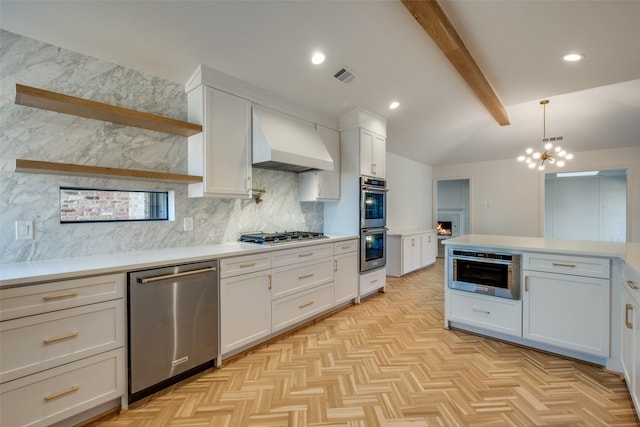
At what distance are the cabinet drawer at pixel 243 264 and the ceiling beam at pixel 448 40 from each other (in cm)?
241

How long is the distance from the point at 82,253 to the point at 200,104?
1.51m

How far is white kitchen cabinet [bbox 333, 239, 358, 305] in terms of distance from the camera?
3.50 m

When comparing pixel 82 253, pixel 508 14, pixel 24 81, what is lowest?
pixel 82 253

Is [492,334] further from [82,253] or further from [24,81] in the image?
[24,81]

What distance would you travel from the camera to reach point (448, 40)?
2.62m

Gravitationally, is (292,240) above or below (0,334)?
above

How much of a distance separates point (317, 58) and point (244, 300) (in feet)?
7.86

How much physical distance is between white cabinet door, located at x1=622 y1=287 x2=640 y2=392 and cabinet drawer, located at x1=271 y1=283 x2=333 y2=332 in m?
2.45

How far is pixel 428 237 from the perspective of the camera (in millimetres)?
6309

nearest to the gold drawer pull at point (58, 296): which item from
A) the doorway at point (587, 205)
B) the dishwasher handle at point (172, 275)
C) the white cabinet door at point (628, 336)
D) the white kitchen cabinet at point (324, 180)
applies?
the dishwasher handle at point (172, 275)

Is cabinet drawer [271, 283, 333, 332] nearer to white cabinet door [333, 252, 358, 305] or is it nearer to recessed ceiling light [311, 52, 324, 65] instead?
white cabinet door [333, 252, 358, 305]

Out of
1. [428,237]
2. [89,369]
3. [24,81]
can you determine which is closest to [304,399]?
[89,369]

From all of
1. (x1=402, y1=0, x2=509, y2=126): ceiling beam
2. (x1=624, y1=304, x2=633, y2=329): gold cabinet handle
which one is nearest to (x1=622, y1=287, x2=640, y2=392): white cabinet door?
(x1=624, y1=304, x2=633, y2=329): gold cabinet handle

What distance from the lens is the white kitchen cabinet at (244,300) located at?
92.6 inches
